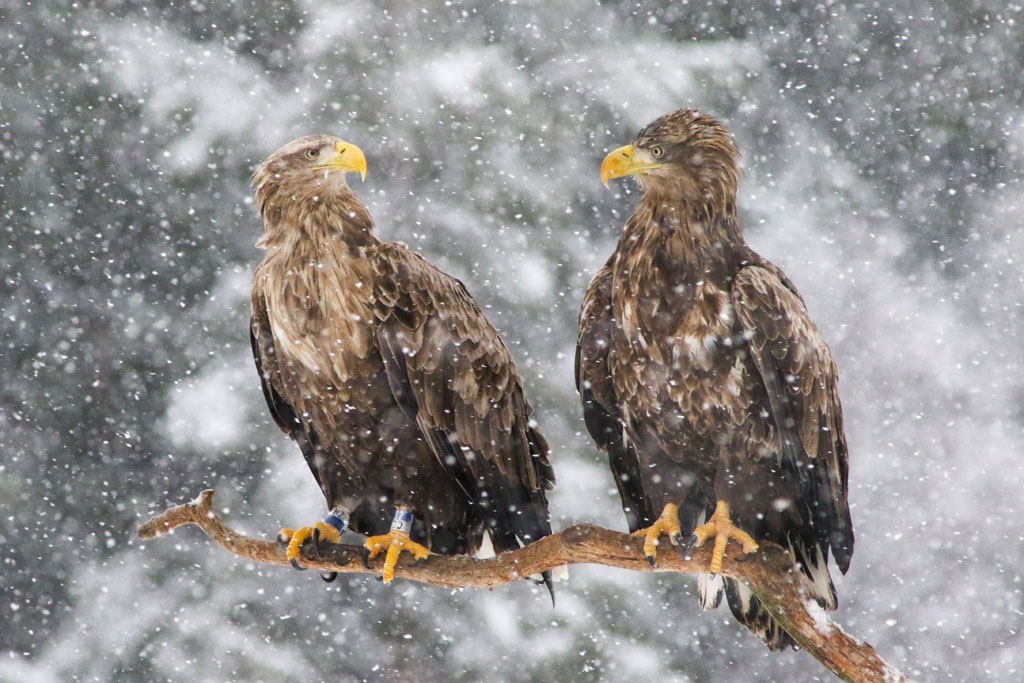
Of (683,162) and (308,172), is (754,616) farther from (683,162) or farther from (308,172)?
(308,172)

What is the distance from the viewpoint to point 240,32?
7727 millimetres

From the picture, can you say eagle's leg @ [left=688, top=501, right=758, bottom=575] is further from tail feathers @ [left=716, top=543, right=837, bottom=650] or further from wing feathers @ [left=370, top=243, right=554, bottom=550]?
wing feathers @ [left=370, top=243, right=554, bottom=550]

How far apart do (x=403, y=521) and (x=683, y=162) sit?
1.94m

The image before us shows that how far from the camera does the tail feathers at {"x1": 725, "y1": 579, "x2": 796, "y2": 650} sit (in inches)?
167

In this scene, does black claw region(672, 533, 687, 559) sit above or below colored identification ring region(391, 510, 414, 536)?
below

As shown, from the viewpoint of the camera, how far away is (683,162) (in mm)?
4031

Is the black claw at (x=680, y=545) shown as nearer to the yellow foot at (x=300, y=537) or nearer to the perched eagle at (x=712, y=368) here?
the perched eagle at (x=712, y=368)

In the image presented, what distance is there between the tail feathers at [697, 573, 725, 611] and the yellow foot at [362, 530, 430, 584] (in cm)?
132

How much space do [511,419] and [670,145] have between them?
136 centimetres

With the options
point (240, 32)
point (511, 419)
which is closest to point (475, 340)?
point (511, 419)

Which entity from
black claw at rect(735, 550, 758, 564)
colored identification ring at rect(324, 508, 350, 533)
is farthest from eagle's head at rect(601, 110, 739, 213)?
colored identification ring at rect(324, 508, 350, 533)

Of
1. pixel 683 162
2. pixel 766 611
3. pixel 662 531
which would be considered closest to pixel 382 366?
pixel 662 531

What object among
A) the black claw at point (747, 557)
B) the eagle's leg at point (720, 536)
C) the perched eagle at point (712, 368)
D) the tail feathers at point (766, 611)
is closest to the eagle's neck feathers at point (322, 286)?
the perched eagle at point (712, 368)

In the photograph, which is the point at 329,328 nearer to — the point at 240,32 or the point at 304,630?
the point at 240,32
